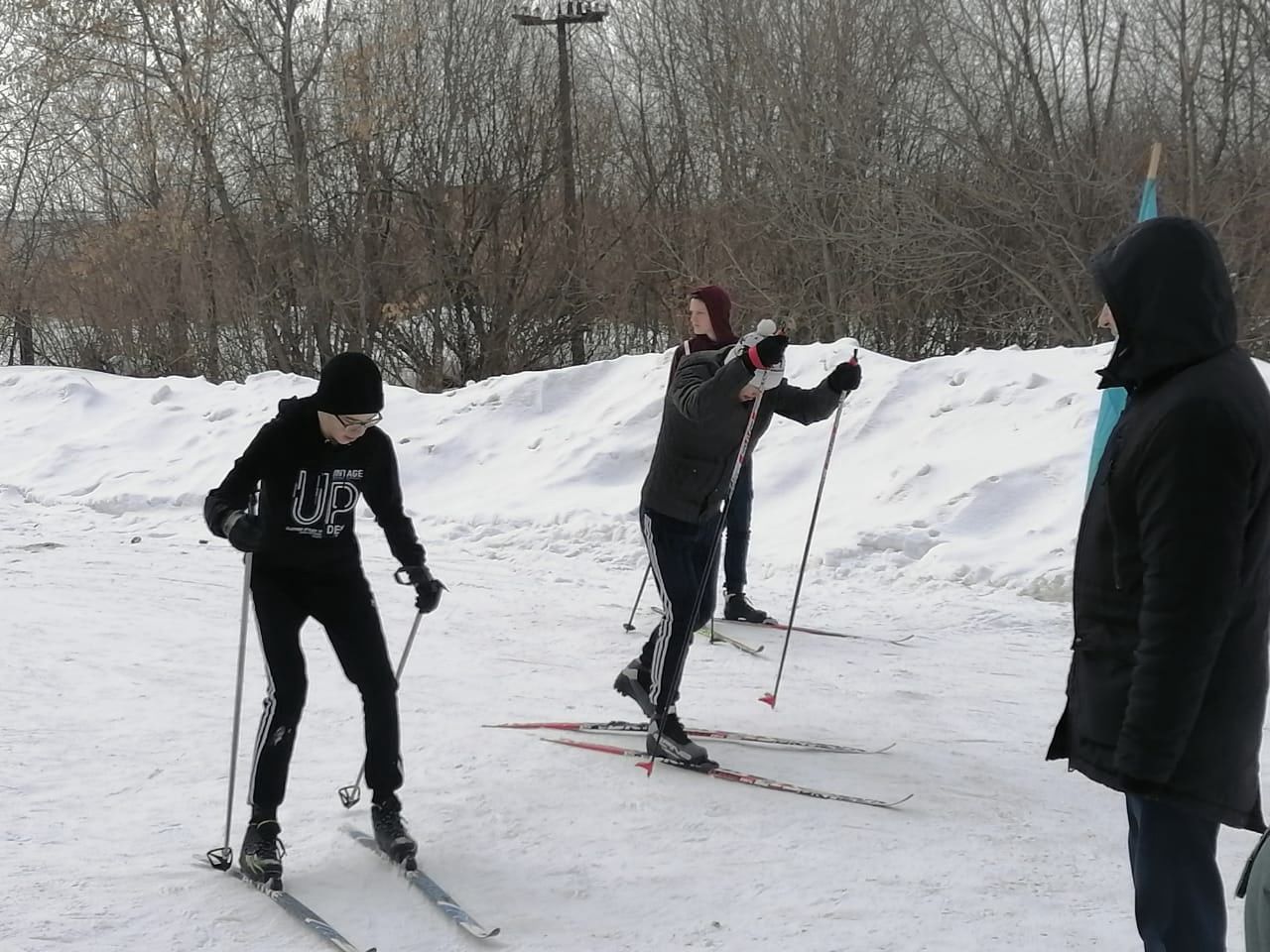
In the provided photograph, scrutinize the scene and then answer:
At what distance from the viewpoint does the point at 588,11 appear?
76.1ft

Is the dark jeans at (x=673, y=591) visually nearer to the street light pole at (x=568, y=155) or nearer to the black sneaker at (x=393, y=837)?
the black sneaker at (x=393, y=837)

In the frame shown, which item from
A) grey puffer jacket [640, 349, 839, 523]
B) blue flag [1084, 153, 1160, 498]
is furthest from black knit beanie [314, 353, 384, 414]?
blue flag [1084, 153, 1160, 498]

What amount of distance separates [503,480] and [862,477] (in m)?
3.23

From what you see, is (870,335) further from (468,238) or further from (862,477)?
(862,477)

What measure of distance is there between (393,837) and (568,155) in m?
19.7

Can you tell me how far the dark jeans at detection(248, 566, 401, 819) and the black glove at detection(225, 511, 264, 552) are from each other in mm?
208

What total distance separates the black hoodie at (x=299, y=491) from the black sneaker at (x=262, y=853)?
2.64 feet

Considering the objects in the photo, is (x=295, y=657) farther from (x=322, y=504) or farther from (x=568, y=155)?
(x=568, y=155)

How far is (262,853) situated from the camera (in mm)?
3947

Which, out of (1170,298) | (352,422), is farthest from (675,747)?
(1170,298)

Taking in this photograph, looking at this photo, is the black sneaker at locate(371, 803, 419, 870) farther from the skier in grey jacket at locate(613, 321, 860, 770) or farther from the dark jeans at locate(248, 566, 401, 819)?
the skier in grey jacket at locate(613, 321, 860, 770)

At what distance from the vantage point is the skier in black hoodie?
12.8 feet

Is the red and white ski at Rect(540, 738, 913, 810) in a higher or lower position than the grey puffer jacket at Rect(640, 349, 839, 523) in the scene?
lower

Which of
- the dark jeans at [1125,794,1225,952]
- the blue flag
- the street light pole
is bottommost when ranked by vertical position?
the dark jeans at [1125,794,1225,952]
